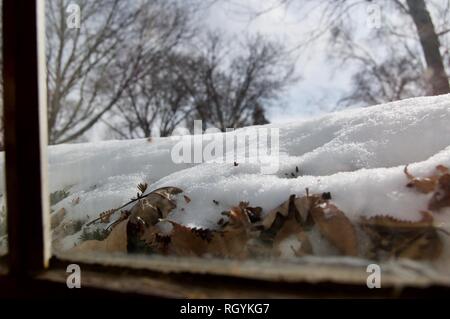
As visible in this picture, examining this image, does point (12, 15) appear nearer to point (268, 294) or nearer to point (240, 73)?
point (268, 294)

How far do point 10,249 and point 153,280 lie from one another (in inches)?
9.1

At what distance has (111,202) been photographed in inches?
44.5

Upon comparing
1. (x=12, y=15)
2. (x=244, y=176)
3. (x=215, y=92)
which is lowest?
(x=244, y=176)

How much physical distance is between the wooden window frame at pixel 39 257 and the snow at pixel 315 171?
13.1 inches

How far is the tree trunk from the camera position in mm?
6883

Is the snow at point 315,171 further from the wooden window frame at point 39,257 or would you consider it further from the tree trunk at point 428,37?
the tree trunk at point 428,37

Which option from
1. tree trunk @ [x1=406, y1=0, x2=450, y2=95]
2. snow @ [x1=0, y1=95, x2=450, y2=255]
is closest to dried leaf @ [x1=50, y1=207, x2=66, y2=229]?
snow @ [x1=0, y1=95, x2=450, y2=255]

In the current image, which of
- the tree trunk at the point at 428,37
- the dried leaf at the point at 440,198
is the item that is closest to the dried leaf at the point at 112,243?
the dried leaf at the point at 440,198

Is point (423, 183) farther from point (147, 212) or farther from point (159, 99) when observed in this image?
point (159, 99)

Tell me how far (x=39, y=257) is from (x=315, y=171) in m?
0.65


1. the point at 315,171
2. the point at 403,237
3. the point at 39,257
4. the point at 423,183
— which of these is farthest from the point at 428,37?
the point at 39,257

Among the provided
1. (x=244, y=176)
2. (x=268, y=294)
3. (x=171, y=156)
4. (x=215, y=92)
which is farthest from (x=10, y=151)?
(x=215, y=92)

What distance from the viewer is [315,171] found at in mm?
978

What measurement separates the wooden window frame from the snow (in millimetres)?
333
